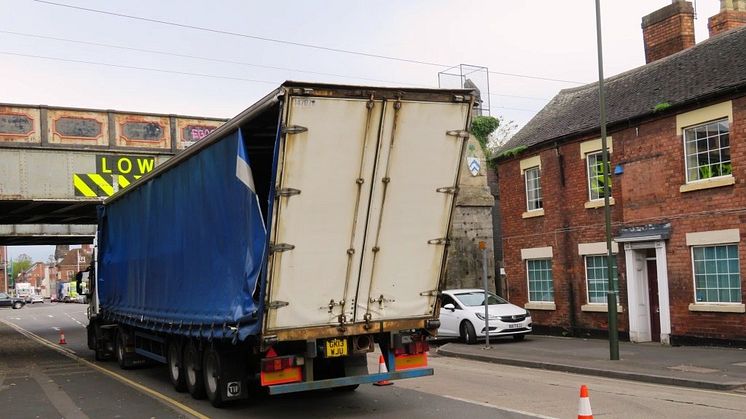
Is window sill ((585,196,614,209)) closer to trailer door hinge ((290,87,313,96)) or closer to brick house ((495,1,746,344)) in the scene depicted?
brick house ((495,1,746,344))

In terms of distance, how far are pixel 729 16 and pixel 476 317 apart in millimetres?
10986

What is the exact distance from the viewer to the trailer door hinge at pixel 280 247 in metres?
8.20

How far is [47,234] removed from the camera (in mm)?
35688

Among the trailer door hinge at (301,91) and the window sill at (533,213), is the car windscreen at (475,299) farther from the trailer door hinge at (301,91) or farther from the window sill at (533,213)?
the trailer door hinge at (301,91)

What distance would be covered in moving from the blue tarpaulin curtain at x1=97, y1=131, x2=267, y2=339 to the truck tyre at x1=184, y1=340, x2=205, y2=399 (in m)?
0.35

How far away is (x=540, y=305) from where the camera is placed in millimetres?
21734

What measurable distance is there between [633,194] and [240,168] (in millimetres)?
12402

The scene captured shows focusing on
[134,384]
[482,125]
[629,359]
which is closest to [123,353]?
[134,384]

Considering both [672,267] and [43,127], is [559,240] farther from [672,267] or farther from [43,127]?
[43,127]

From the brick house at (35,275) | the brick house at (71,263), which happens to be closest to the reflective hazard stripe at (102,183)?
the brick house at (71,263)

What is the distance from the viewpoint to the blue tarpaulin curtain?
344 inches

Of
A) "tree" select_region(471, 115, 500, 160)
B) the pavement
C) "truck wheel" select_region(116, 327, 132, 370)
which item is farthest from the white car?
"tree" select_region(471, 115, 500, 160)

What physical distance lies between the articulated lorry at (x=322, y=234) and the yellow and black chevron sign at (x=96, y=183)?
9.67 meters

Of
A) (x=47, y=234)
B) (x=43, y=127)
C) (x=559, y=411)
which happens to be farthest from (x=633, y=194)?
(x=47, y=234)
